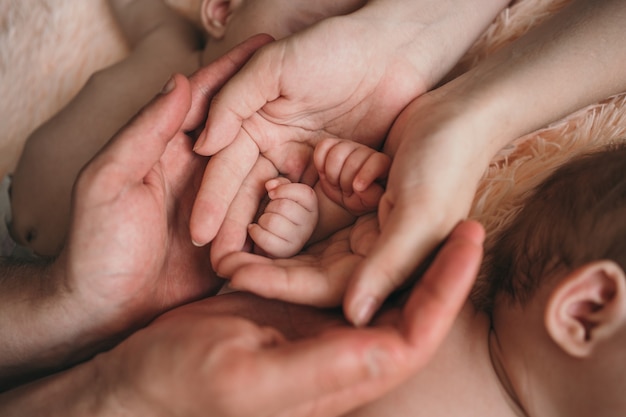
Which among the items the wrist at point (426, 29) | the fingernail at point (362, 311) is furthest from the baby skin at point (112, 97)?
the fingernail at point (362, 311)

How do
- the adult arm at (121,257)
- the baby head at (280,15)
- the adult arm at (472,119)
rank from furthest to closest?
the baby head at (280,15) < the adult arm at (121,257) < the adult arm at (472,119)

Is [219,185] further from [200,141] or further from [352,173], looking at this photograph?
[352,173]

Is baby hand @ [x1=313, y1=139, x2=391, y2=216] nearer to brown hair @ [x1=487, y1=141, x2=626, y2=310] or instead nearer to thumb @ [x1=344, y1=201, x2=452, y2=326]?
thumb @ [x1=344, y1=201, x2=452, y2=326]

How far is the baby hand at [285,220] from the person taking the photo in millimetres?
874

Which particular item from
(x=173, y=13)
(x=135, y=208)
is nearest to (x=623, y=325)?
(x=135, y=208)

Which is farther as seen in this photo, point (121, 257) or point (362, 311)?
point (121, 257)

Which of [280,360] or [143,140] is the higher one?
[143,140]

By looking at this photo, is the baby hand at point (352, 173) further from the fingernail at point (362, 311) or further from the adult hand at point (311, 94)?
the fingernail at point (362, 311)

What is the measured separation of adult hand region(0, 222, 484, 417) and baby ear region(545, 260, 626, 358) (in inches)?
7.1

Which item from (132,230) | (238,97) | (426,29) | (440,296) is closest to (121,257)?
(132,230)

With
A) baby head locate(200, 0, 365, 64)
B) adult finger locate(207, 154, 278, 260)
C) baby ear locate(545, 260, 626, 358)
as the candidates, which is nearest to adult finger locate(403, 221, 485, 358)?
baby ear locate(545, 260, 626, 358)

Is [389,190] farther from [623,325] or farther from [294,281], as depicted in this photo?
[623,325]

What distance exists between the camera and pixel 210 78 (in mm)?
969

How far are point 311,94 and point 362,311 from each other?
42 cm
